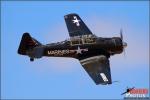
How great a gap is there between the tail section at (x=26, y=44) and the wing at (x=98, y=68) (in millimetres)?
3728

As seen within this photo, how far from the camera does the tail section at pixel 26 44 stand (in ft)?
124

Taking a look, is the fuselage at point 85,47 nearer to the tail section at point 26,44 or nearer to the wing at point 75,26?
the tail section at point 26,44

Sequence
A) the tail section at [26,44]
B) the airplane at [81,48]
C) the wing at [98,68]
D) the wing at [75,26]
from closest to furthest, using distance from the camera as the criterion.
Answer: the wing at [98,68] < the airplane at [81,48] < the tail section at [26,44] < the wing at [75,26]

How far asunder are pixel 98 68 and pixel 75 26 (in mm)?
5973

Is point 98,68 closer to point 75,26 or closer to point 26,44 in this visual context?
point 26,44

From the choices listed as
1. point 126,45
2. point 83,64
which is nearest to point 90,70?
point 83,64

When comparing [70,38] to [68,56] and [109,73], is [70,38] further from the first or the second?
[109,73]

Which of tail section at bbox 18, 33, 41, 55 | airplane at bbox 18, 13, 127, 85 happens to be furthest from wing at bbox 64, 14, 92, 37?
tail section at bbox 18, 33, 41, 55

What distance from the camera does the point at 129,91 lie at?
32156 mm

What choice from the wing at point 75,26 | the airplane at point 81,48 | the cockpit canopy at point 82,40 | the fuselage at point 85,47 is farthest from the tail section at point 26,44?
the wing at point 75,26

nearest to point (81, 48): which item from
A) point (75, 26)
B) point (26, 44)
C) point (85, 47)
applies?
point (85, 47)

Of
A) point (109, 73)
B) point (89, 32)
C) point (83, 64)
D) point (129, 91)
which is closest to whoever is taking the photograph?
point (129, 91)

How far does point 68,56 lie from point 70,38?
1333mm

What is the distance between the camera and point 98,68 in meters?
35.8
